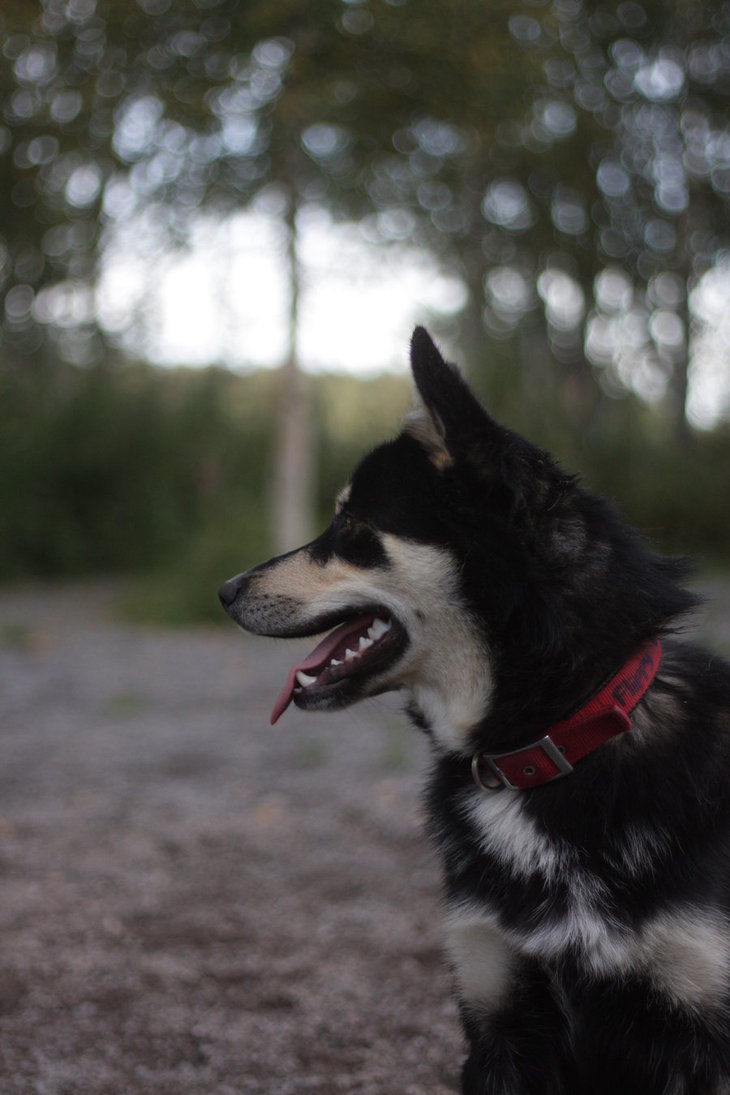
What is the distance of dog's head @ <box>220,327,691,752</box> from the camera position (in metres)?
2.38

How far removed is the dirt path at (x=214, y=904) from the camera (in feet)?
10.0

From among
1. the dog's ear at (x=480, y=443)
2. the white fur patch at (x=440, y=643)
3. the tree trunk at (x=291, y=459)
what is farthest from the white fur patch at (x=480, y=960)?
the tree trunk at (x=291, y=459)

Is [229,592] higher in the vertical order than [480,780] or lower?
higher

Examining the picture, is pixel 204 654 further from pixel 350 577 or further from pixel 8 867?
pixel 350 577

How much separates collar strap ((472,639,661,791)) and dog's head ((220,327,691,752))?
0.31 feet

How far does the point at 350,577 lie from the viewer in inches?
107

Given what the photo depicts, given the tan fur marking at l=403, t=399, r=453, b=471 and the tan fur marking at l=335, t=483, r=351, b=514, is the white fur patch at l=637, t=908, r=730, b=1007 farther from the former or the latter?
the tan fur marking at l=335, t=483, r=351, b=514

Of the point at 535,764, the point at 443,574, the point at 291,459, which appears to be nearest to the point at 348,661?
the point at 443,574

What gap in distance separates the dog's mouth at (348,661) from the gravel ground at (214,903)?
0.59 meters

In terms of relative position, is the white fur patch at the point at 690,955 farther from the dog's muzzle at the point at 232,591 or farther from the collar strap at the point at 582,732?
the dog's muzzle at the point at 232,591

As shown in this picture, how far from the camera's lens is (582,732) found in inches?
91.7

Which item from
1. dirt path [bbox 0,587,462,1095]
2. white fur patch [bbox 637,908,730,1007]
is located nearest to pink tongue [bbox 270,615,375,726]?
white fur patch [bbox 637,908,730,1007]

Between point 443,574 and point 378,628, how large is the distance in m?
0.27

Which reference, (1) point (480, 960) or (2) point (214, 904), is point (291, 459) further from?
(1) point (480, 960)
